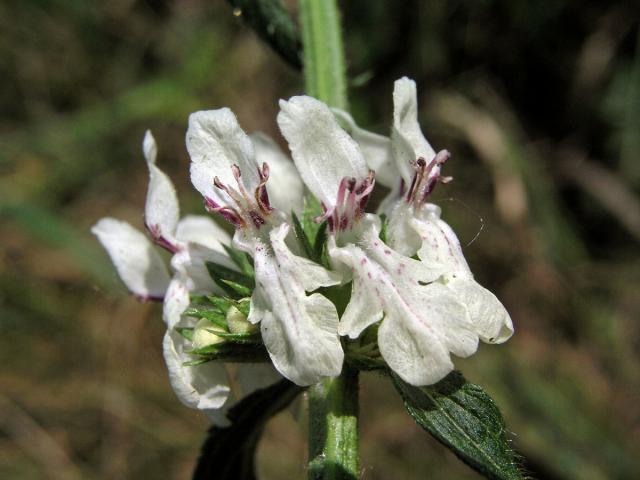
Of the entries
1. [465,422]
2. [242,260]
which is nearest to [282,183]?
[242,260]

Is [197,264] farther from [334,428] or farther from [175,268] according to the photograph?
[334,428]

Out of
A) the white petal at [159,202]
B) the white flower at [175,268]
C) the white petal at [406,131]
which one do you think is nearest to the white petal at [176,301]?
the white flower at [175,268]

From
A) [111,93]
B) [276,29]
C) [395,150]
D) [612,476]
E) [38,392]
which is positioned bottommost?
[612,476]

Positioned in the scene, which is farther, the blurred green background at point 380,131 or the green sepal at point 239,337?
the blurred green background at point 380,131

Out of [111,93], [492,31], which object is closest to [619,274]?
[492,31]

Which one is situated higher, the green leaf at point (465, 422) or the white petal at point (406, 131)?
the white petal at point (406, 131)

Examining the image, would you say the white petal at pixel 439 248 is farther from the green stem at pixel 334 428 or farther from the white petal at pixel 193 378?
the white petal at pixel 193 378

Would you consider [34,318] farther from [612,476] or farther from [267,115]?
[612,476]
